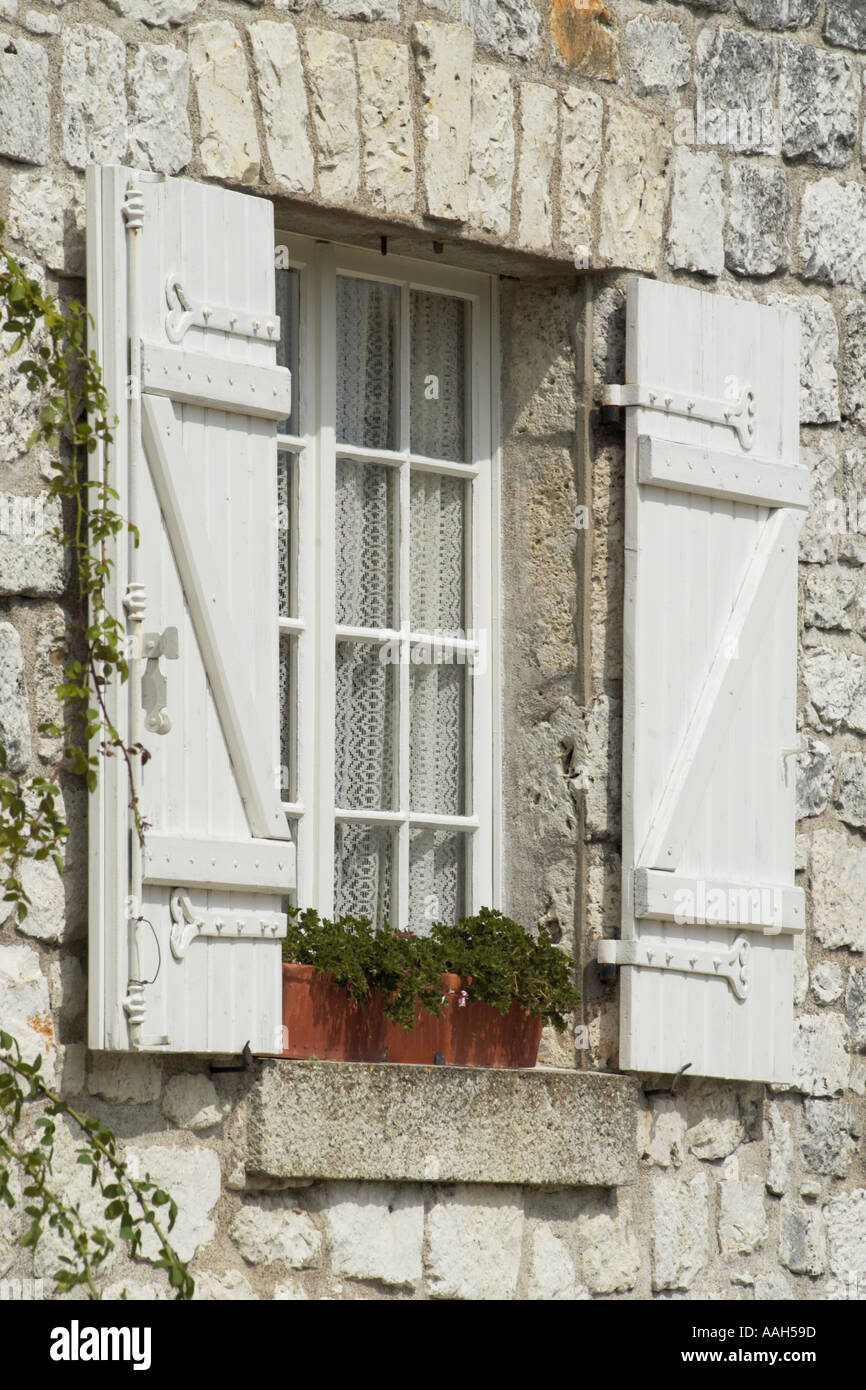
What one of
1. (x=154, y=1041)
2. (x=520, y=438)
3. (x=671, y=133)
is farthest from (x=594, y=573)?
(x=154, y=1041)

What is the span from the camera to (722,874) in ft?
16.7

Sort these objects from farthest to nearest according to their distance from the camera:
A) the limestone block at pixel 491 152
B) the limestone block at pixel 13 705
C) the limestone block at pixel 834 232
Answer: the limestone block at pixel 834 232 < the limestone block at pixel 491 152 < the limestone block at pixel 13 705

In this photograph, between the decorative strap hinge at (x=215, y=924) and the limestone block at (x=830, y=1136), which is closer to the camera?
the decorative strap hinge at (x=215, y=924)

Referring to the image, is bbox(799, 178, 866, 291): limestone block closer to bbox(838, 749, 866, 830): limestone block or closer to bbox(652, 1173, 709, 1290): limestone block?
bbox(838, 749, 866, 830): limestone block

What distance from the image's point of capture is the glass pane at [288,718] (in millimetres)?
4891

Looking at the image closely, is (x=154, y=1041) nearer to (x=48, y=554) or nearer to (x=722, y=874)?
(x=48, y=554)

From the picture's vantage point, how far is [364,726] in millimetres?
5023

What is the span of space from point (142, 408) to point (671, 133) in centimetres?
162

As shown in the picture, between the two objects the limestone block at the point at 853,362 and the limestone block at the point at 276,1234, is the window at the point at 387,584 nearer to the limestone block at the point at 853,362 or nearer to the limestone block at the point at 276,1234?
the limestone block at the point at 276,1234

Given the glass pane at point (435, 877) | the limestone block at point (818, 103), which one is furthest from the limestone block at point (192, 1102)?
the limestone block at point (818, 103)

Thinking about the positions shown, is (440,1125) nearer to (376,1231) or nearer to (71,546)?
(376,1231)

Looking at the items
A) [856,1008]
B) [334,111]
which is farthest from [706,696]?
[334,111]

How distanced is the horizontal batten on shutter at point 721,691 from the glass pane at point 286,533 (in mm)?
889

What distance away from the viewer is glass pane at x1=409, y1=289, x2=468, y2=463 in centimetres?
520
